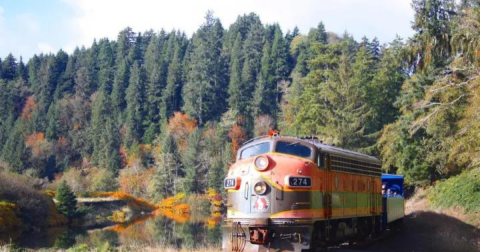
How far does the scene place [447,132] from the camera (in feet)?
125

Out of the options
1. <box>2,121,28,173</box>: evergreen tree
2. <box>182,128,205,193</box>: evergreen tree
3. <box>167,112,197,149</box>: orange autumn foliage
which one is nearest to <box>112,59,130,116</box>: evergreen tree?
<box>167,112,197,149</box>: orange autumn foliage

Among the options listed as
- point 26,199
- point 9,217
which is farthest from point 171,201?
point 9,217

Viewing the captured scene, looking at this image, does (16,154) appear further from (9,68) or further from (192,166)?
(9,68)

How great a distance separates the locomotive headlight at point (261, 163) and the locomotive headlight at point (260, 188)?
46cm

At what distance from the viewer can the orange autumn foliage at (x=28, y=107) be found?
126850 mm

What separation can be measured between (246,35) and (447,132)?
11779cm

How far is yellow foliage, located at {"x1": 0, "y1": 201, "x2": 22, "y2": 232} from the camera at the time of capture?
43625mm

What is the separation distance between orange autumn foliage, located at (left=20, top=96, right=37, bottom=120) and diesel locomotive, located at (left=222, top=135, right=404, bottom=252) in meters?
118

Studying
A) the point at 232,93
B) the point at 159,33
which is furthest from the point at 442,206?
the point at 159,33

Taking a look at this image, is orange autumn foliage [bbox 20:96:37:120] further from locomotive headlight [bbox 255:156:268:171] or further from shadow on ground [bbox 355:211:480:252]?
locomotive headlight [bbox 255:156:268:171]

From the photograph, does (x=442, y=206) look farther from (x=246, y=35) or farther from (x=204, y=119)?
(x=246, y=35)

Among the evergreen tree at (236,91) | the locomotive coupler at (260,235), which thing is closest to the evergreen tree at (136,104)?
the evergreen tree at (236,91)

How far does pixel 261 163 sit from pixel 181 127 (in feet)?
310

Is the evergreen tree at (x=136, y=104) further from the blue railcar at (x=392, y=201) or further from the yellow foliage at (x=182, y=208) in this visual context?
the blue railcar at (x=392, y=201)
